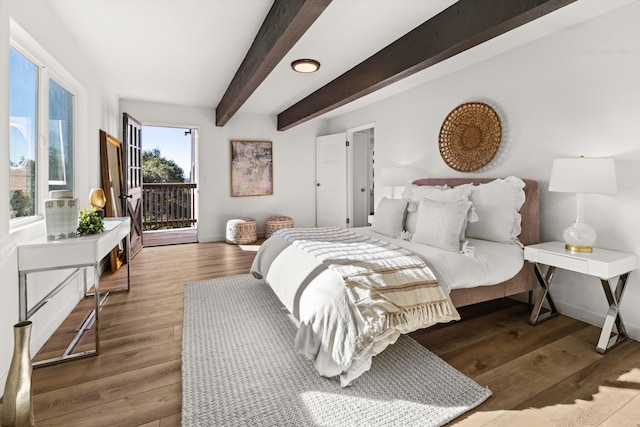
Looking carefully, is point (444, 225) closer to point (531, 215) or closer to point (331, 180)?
point (531, 215)

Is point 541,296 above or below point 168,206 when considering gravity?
below

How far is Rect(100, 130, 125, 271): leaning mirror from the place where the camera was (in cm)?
386

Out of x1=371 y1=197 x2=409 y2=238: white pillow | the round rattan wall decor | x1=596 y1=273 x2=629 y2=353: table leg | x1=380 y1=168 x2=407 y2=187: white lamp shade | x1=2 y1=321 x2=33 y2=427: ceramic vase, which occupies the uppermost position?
the round rattan wall decor

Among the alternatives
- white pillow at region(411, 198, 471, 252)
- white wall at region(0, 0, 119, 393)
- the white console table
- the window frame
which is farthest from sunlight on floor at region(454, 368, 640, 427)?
the window frame

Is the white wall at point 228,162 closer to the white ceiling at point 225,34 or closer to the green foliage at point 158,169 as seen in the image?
the white ceiling at point 225,34

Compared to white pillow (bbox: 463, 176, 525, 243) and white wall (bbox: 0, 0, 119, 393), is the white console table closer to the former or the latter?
white wall (bbox: 0, 0, 119, 393)

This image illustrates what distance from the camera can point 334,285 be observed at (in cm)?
189

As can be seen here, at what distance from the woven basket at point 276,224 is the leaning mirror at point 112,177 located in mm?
2346

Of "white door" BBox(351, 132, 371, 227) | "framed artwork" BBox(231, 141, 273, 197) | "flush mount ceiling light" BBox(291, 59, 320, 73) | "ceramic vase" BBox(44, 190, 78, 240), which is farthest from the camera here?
"white door" BBox(351, 132, 371, 227)

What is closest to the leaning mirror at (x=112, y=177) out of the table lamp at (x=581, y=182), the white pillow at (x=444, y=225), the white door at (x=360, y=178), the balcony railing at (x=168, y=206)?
the balcony railing at (x=168, y=206)

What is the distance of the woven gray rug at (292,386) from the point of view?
1521mm

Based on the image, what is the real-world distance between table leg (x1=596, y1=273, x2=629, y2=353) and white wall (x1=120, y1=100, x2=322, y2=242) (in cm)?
512

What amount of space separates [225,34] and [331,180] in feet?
12.6

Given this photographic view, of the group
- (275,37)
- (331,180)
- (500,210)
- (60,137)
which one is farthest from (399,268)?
(331,180)
